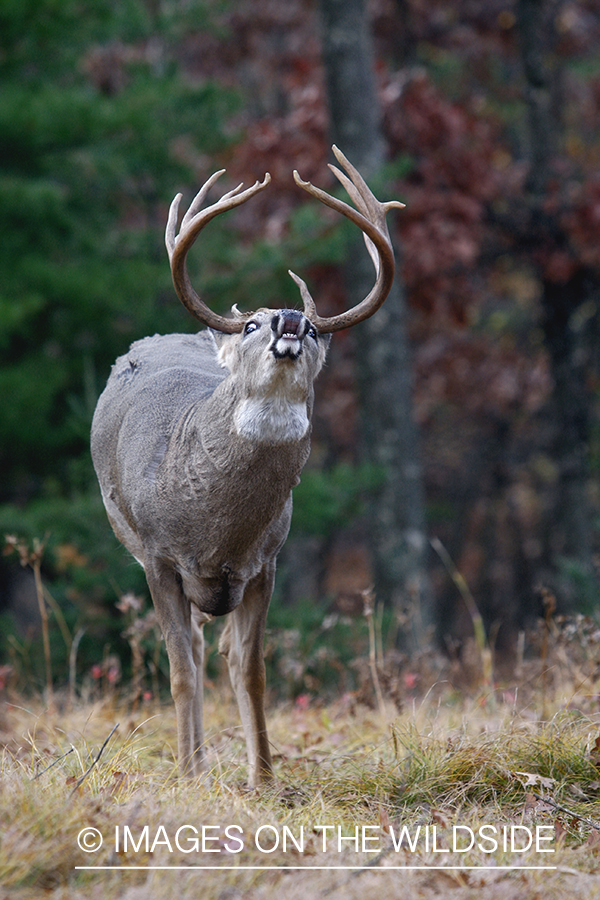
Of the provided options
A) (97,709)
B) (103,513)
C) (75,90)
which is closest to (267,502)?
(97,709)

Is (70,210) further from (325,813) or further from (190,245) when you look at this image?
(325,813)

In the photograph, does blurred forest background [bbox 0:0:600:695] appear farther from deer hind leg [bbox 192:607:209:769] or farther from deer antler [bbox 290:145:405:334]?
deer antler [bbox 290:145:405:334]

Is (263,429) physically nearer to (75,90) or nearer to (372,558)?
(372,558)

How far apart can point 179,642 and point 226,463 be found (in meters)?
0.87

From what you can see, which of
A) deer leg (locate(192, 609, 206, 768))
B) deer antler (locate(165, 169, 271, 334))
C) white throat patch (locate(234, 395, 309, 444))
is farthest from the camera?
deer leg (locate(192, 609, 206, 768))

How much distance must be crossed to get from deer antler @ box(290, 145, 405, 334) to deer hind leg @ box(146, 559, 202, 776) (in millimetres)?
1197

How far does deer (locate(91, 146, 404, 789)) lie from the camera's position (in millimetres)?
3910

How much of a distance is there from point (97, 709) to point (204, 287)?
4976mm

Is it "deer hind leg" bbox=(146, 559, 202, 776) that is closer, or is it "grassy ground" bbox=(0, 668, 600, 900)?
"grassy ground" bbox=(0, 668, 600, 900)

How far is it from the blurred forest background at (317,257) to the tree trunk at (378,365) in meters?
0.02

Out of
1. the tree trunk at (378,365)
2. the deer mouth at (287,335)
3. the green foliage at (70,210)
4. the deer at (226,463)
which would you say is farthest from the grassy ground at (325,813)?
the tree trunk at (378,365)

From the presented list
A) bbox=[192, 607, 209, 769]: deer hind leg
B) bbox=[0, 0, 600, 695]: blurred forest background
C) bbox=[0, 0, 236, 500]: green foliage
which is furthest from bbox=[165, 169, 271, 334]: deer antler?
bbox=[0, 0, 236, 500]: green foliage

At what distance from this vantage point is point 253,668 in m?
4.66

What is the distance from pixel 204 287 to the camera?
976cm
